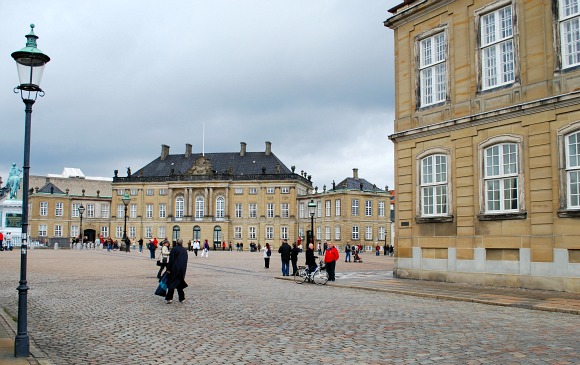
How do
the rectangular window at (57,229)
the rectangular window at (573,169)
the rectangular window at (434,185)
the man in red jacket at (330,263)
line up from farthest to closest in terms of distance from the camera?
the rectangular window at (57,229)
the man in red jacket at (330,263)
the rectangular window at (434,185)
the rectangular window at (573,169)

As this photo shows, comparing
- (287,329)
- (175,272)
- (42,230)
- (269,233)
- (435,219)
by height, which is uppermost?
(435,219)

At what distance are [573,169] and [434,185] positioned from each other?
17.7 ft

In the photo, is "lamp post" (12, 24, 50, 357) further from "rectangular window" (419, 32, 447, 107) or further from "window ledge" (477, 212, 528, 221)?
"rectangular window" (419, 32, 447, 107)

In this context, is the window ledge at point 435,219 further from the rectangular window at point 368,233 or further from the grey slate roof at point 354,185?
the rectangular window at point 368,233

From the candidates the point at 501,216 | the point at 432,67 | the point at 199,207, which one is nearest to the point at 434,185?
the point at 501,216

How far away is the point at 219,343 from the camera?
30.5ft

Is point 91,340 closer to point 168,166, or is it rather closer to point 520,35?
point 520,35

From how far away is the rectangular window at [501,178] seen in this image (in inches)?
731

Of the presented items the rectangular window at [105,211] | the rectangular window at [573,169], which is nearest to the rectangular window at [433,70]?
the rectangular window at [573,169]

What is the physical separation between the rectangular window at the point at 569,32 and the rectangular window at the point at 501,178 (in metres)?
3.09

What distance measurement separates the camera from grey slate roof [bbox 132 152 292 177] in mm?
95750

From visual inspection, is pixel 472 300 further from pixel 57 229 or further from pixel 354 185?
pixel 57 229

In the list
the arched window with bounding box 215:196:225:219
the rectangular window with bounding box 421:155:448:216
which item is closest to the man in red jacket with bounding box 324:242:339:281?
the rectangular window with bounding box 421:155:448:216

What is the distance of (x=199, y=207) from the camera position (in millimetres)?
96750
